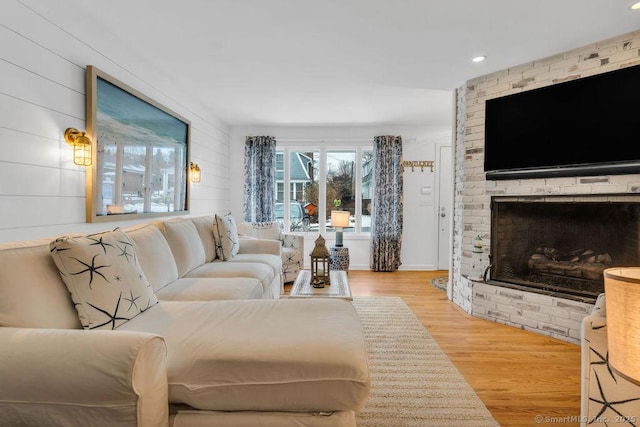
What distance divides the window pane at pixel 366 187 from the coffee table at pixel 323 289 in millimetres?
2365

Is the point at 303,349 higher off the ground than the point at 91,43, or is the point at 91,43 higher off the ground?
the point at 91,43

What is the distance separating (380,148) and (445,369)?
3803 mm

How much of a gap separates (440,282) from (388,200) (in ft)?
4.90

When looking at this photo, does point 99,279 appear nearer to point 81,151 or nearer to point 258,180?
point 81,151

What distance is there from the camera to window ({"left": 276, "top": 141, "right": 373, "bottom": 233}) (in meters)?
5.72

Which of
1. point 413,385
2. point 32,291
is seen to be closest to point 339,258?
point 413,385

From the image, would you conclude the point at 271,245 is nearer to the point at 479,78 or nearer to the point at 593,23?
the point at 479,78

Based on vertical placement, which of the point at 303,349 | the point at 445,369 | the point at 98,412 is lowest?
the point at 445,369

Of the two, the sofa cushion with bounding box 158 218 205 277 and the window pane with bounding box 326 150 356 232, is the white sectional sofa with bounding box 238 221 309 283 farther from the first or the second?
the sofa cushion with bounding box 158 218 205 277

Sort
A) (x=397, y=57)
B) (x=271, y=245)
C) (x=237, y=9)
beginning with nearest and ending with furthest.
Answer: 1. (x=237, y=9)
2. (x=397, y=57)
3. (x=271, y=245)

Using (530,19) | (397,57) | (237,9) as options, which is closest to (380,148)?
(397,57)

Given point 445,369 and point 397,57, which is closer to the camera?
point 445,369

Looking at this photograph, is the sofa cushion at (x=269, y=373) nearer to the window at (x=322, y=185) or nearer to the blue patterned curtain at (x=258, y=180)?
the blue patterned curtain at (x=258, y=180)

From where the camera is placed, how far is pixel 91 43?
2.33 m
